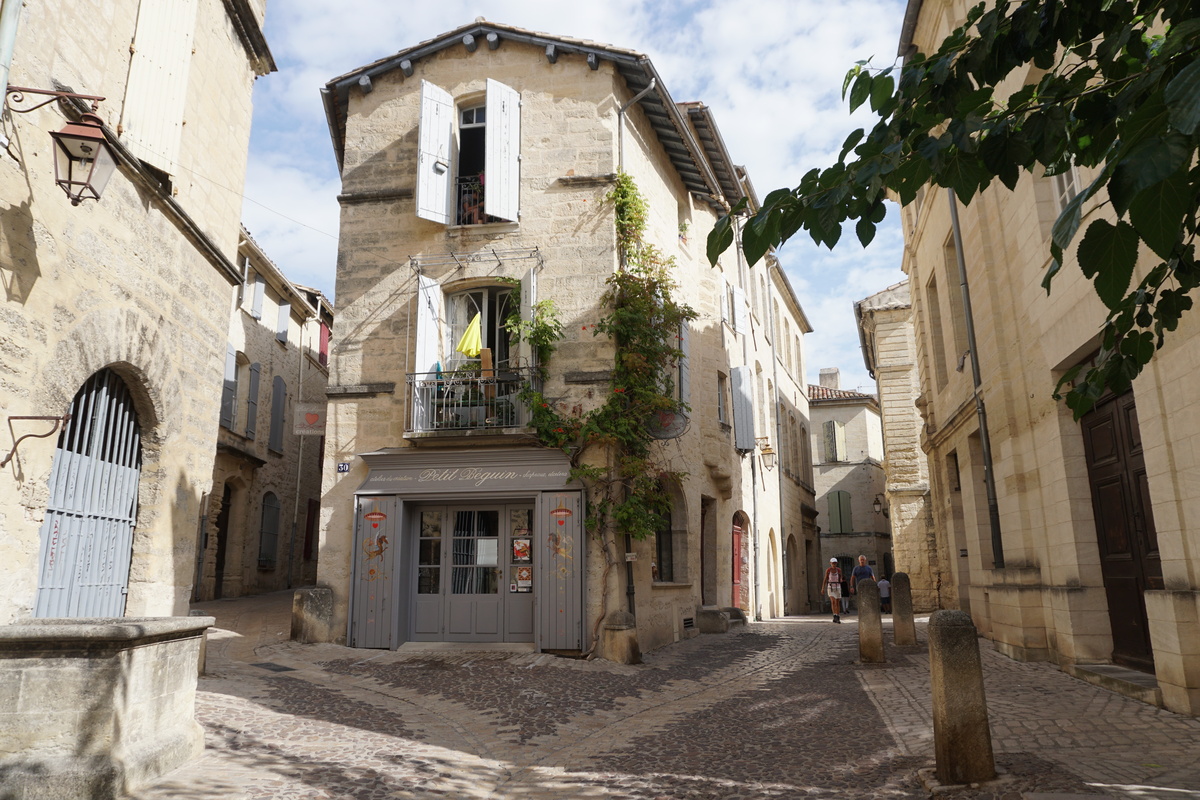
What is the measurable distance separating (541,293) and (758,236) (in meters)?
9.19

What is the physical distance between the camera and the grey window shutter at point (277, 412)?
66.6 ft

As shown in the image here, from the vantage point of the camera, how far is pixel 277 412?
20.5 m

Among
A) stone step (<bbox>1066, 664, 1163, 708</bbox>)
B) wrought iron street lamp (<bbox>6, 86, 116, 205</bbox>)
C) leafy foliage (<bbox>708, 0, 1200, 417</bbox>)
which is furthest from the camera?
stone step (<bbox>1066, 664, 1163, 708</bbox>)

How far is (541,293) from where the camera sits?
11.4 m

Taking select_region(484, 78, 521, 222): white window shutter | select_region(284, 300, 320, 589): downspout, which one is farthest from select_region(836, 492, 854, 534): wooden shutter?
select_region(484, 78, 521, 222): white window shutter

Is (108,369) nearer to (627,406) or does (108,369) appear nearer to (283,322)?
(627,406)

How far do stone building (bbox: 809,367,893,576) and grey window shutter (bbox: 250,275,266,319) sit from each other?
766 inches

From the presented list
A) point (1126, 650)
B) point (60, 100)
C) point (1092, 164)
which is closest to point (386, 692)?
point (60, 100)

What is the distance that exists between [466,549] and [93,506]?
5029 millimetres

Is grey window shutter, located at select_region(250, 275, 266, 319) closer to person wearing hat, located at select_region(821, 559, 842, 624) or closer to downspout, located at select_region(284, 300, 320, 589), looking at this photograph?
downspout, located at select_region(284, 300, 320, 589)

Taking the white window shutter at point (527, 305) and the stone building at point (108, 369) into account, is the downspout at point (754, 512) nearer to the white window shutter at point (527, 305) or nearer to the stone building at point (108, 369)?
the white window shutter at point (527, 305)

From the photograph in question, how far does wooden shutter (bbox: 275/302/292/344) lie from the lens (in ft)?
68.2

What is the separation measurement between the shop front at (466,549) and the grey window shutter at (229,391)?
26.4 ft

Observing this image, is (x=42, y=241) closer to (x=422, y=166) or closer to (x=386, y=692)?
(x=386, y=692)
